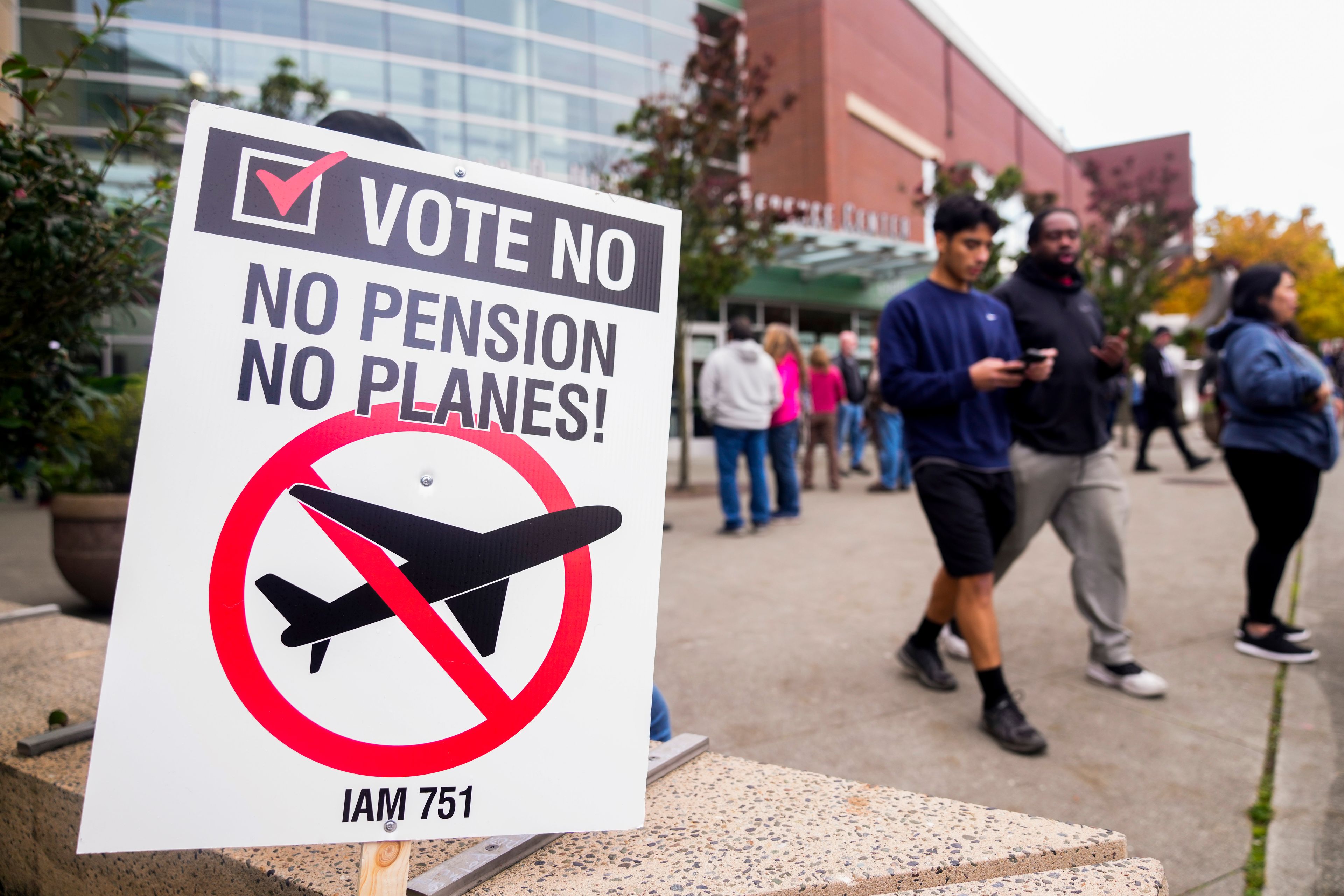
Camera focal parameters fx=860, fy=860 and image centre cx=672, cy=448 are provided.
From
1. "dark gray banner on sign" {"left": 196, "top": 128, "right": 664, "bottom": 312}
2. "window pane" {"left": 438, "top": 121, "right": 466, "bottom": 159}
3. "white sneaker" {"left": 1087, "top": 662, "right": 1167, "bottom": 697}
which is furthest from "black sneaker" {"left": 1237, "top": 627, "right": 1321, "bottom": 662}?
"window pane" {"left": 438, "top": 121, "right": 466, "bottom": 159}

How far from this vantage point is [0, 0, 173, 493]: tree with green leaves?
2.23 meters

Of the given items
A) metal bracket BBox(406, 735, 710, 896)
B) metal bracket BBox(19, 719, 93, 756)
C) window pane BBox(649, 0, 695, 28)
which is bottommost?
metal bracket BBox(406, 735, 710, 896)

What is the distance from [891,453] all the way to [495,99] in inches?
463

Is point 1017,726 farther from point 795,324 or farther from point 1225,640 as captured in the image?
point 795,324

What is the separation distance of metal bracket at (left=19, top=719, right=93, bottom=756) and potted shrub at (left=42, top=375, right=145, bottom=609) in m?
2.94

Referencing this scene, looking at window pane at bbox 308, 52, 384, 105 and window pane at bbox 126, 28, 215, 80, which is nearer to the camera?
window pane at bbox 126, 28, 215, 80

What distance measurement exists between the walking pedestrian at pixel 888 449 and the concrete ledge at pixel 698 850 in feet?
28.9

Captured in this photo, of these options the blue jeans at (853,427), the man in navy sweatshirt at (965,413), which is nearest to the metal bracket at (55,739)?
the man in navy sweatshirt at (965,413)

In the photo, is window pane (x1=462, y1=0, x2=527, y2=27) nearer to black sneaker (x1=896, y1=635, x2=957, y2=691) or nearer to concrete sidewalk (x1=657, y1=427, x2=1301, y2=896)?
concrete sidewalk (x1=657, y1=427, x2=1301, y2=896)

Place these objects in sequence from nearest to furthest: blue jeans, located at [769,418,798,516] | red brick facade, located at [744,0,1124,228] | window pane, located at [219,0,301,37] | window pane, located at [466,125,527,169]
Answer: blue jeans, located at [769,418,798,516] < window pane, located at [219,0,301,37] < window pane, located at [466,125,527,169] < red brick facade, located at [744,0,1124,228]

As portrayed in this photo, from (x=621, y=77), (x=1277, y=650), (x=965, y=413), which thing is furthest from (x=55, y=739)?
(x=621, y=77)

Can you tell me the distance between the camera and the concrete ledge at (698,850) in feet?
4.92

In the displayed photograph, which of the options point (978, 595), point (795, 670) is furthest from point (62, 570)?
point (978, 595)

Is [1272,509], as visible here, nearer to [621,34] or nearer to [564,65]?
[564,65]
